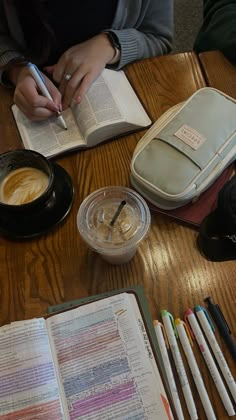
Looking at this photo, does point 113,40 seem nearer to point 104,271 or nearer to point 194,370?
point 104,271

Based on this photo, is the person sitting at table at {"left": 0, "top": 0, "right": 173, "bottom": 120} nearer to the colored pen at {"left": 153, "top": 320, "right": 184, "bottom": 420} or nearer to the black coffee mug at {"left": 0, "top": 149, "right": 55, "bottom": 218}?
the black coffee mug at {"left": 0, "top": 149, "right": 55, "bottom": 218}

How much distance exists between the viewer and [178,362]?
22.7 inches

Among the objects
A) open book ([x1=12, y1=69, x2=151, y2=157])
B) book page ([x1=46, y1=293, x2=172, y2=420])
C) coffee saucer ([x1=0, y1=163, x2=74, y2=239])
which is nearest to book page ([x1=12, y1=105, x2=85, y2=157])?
open book ([x1=12, y1=69, x2=151, y2=157])

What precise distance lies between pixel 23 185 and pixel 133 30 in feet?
1.78

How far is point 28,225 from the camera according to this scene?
2.34ft

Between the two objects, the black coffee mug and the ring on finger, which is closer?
the black coffee mug

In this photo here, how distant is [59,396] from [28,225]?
0.29 m

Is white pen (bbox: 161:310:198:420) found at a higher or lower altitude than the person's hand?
lower

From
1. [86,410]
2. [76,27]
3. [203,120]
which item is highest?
[76,27]

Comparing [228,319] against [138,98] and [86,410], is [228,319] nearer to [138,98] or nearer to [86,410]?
[86,410]

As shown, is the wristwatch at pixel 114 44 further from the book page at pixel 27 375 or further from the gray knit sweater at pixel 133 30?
the book page at pixel 27 375

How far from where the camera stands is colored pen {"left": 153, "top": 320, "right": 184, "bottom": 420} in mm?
549

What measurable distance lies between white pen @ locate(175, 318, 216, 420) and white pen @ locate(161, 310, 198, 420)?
10 millimetres

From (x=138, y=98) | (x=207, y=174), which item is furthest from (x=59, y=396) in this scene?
(x=138, y=98)
